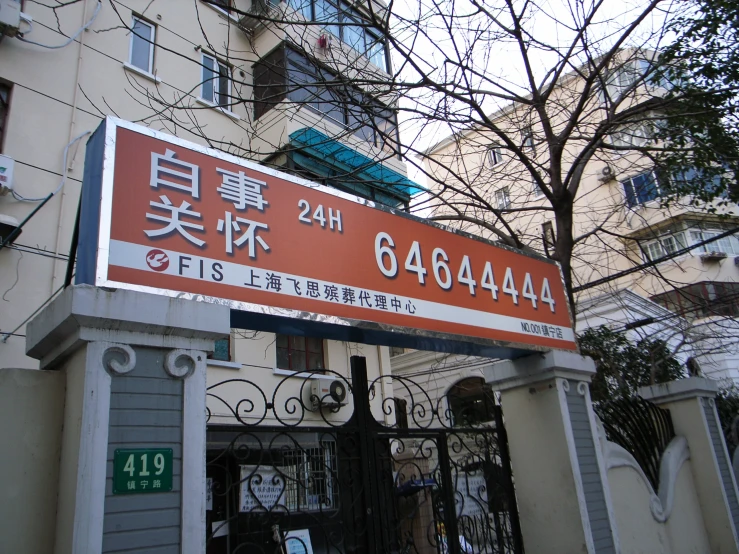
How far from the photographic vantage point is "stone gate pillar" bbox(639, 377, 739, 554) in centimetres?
584

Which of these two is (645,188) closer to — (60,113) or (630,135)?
(630,135)

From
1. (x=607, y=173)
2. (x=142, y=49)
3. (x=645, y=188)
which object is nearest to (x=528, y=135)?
(x=645, y=188)

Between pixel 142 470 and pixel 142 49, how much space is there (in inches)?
374

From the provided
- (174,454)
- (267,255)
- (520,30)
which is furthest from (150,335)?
(520,30)

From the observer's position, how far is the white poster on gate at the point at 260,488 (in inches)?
120

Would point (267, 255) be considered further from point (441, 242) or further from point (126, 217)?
point (441, 242)

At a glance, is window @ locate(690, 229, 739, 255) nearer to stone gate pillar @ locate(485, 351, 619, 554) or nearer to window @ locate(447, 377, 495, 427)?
window @ locate(447, 377, 495, 427)

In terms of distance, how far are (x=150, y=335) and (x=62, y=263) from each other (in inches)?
246

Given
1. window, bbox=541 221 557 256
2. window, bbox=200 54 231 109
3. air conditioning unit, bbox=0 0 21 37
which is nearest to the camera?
window, bbox=541 221 557 256

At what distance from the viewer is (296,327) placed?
3.11m

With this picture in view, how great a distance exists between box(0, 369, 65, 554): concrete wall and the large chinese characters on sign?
54cm

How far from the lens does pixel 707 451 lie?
6.05 meters

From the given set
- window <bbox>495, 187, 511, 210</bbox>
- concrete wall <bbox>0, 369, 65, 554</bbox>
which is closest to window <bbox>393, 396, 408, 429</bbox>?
concrete wall <bbox>0, 369, 65, 554</bbox>

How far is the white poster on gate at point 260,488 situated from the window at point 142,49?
8.70 meters
